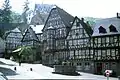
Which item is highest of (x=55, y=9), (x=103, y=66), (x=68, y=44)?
(x=55, y=9)

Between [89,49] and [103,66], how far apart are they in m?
4.90

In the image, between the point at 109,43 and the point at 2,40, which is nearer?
the point at 109,43

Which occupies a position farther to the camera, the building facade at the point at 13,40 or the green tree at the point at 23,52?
the building facade at the point at 13,40

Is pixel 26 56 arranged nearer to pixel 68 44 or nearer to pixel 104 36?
pixel 68 44

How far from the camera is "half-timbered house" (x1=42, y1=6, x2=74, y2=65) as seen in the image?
61.0m

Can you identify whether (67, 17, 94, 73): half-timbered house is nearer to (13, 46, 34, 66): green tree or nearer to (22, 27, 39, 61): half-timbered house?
(13, 46, 34, 66): green tree

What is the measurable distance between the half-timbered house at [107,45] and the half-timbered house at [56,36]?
328 inches

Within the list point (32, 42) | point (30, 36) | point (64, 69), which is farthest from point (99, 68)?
point (30, 36)

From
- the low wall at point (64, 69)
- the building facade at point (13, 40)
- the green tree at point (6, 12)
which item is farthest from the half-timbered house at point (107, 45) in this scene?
the green tree at point (6, 12)

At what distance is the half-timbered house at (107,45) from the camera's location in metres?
50.9

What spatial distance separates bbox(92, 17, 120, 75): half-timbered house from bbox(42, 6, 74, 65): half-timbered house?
27.4 ft

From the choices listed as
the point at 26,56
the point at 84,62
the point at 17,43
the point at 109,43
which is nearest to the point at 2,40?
the point at 17,43

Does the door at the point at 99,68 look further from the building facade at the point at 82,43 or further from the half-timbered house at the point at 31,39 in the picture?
the half-timbered house at the point at 31,39

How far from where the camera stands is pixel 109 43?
52.1 meters
